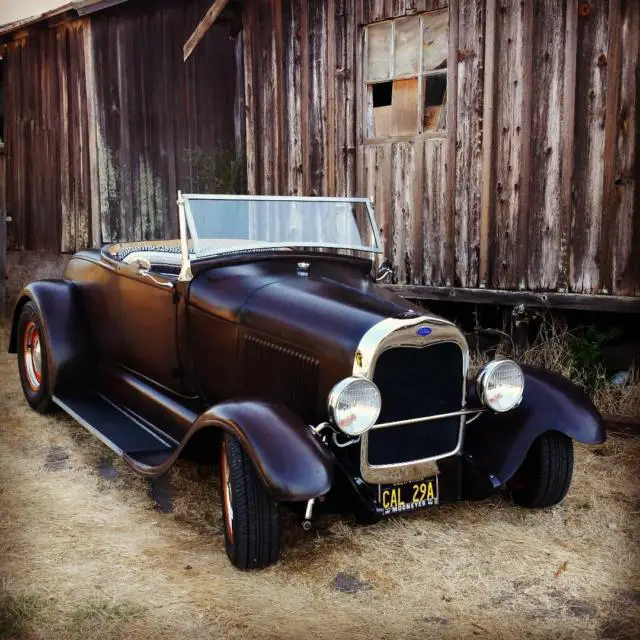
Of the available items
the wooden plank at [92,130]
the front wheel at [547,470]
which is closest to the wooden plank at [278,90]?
the wooden plank at [92,130]

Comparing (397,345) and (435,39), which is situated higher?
(435,39)

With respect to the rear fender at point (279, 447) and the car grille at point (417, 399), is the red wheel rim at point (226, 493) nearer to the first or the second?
the rear fender at point (279, 447)

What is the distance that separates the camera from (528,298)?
5.74 metres

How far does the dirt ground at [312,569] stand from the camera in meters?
2.58

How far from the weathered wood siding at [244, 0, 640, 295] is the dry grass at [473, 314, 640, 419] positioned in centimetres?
43

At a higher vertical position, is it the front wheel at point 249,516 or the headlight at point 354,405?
the headlight at point 354,405

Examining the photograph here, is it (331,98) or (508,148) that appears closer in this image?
(508,148)

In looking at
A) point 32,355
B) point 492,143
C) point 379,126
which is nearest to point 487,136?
point 492,143

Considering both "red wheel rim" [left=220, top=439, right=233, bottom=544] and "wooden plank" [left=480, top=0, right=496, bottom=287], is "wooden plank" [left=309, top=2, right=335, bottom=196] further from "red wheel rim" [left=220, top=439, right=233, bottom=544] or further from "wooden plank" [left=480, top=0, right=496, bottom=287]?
"red wheel rim" [left=220, top=439, right=233, bottom=544]

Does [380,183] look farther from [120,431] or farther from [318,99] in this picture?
[120,431]

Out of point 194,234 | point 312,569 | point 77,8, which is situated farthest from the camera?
point 77,8

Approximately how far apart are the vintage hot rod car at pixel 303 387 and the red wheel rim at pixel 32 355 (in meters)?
0.78

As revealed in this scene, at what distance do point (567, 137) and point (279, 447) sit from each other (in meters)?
3.87

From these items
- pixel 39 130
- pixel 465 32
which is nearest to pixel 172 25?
pixel 39 130
